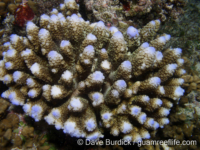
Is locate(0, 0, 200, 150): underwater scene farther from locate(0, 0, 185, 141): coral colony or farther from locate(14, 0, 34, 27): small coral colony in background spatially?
locate(14, 0, 34, 27): small coral colony in background

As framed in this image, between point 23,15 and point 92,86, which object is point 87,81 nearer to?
point 92,86

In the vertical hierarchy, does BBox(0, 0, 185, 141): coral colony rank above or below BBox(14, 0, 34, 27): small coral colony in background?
below

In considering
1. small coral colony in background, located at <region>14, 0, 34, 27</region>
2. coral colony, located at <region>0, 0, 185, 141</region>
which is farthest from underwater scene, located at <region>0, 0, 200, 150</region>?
small coral colony in background, located at <region>14, 0, 34, 27</region>

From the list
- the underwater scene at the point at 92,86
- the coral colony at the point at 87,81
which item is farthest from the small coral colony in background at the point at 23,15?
the coral colony at the point at 87,81

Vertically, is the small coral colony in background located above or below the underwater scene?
above

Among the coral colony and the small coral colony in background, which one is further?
the small coral colony in background

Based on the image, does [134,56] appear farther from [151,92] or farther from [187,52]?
[187,52]
